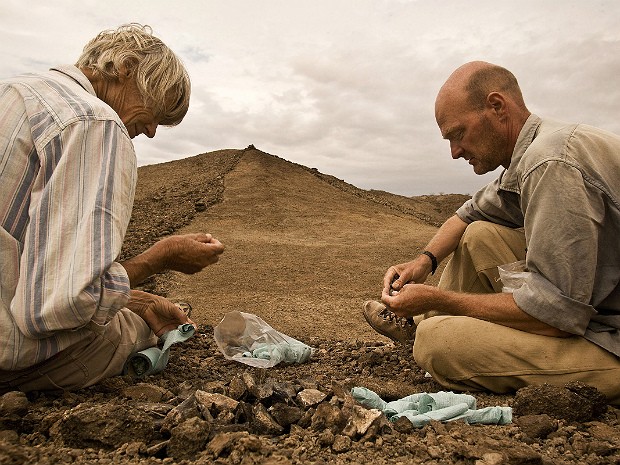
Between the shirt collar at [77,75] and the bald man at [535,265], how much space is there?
5.58 ft

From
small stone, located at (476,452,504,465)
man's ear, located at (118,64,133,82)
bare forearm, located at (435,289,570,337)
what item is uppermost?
man's ear, located at (118,64,133,82)

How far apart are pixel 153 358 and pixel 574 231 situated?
2037 mm

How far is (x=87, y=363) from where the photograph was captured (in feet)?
8.79

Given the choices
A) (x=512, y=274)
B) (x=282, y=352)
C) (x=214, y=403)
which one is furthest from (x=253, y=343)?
(x=512, y=274)

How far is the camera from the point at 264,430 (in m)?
2.19

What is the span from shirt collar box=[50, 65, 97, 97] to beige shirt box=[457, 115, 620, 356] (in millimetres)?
1906

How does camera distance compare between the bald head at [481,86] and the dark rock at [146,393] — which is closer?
the dark rock at [146,393]

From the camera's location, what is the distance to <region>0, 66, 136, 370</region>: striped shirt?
212cm

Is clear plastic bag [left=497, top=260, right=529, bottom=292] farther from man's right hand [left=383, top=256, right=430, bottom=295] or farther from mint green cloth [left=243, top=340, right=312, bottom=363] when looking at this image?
Answer: mint green cloth [left=243, top=340, right=312, bottom=363]

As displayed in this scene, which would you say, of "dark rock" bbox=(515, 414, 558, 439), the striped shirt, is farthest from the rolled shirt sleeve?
"dark rock" bbox=(515, 414, 558, 439)

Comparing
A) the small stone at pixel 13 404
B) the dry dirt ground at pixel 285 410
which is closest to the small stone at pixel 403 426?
the dry dirt ground at pixel 285 410

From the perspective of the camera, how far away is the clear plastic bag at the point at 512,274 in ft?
9.95

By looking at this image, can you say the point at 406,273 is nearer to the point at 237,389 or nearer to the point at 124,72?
the point at 237,389

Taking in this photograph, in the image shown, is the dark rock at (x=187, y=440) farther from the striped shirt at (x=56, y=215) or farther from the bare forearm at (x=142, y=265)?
the bare forearm at (x=142, y=265)
